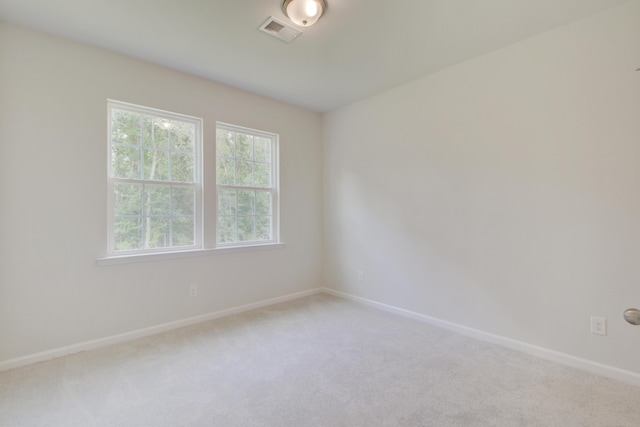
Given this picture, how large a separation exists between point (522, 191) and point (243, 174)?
2.91 meters

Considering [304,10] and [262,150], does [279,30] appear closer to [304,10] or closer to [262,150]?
[304,10]

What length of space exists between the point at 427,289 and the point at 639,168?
6.24 feet

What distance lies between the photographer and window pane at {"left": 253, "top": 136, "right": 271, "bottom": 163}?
12.4 feet

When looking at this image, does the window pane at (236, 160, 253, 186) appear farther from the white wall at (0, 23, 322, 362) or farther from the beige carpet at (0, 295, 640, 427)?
the beige carpet at (0, 295, 640, 427)

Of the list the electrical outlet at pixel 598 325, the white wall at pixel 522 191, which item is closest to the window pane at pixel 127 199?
the white wall at pixel 522 191

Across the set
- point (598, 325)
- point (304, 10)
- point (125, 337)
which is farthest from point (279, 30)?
point (598, 325)

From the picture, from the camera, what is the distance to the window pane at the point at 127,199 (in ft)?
9.07

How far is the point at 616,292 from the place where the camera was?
211 centimetres

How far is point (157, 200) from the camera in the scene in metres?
2.98

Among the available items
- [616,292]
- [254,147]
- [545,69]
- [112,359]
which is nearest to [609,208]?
[616,292]

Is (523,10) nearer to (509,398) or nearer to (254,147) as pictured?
(509,398)

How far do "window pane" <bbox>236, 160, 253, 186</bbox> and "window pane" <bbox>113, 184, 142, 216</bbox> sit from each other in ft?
3.52

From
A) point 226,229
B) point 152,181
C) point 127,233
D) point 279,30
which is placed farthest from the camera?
point 226,229

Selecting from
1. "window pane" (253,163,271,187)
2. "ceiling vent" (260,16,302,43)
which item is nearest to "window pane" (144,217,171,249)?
"window pane" (253,163,271,187)
